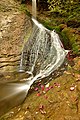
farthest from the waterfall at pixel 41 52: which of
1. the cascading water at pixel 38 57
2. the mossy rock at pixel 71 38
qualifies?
the mossy rock at pixel 71 38

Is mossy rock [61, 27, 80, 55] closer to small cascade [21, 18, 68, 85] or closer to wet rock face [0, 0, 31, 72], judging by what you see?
small cascade [21, 18, 68, 85]

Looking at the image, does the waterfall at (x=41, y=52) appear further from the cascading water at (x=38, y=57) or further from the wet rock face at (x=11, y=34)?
the wet rock face at (x=11, y=34)

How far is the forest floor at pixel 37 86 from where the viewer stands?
4031mm

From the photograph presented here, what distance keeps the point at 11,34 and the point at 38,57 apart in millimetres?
1301

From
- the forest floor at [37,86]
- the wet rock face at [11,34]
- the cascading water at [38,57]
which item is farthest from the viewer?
the wet rock face at [11,34]

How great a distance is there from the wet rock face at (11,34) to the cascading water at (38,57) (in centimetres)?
26

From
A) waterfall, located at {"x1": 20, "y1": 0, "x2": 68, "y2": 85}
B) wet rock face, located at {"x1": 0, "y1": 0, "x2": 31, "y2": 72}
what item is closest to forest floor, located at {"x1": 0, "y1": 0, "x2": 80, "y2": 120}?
wet rock face, located at {"x1": 0, "y1": 0, "x2": 31, "y2": 72}

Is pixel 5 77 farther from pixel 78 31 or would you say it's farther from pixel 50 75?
pixel 78 31

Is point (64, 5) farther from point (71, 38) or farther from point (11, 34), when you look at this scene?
point (11, 34)

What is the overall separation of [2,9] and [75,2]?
110 inches

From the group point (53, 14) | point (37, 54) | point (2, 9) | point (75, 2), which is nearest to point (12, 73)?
point (37, 54)

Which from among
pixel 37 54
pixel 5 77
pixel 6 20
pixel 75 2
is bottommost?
pixel 5 77

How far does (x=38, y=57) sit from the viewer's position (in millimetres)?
6984

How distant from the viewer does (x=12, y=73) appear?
6.57 metres
